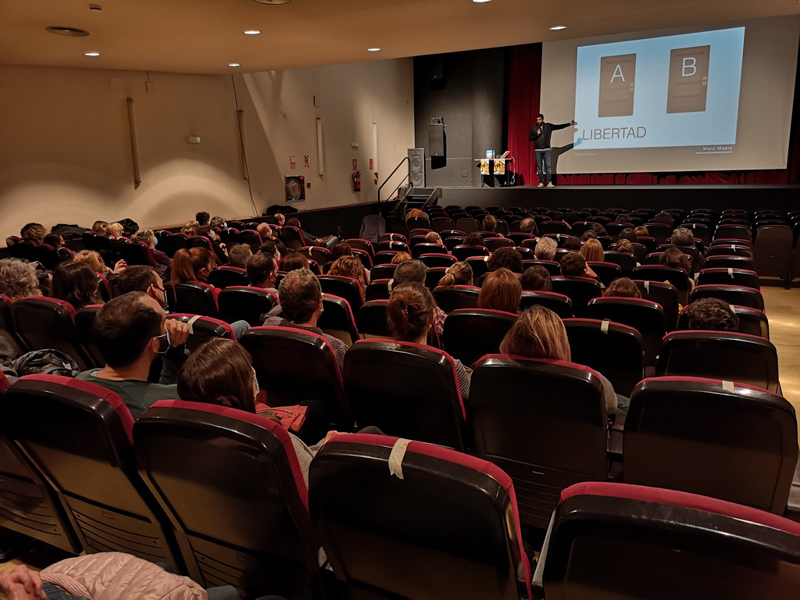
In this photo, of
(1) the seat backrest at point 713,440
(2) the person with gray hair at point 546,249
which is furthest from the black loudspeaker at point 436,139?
(1) the seat backrest at point 713,440

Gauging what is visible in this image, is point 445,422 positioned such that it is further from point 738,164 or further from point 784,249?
point 738,164

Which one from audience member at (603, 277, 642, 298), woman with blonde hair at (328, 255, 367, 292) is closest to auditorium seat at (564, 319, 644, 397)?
audience member at (603, 277, 642, 298)

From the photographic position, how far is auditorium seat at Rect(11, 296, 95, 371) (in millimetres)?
2803

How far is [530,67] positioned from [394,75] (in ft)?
12.0

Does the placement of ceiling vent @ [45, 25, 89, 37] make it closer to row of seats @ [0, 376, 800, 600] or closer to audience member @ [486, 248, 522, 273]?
audience member @ [486, 248, 522, 273]

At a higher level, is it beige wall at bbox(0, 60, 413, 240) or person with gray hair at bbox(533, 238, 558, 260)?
beige wall at bbox(0, 60, 413, 240)

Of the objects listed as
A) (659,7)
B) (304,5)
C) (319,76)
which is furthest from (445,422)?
(319,76)

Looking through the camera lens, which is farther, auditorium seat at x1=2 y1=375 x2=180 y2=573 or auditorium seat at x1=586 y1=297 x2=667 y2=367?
auditorium seat at x1=586 y1=297 x2=667 y2=367

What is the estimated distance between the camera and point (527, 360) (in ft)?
6.09

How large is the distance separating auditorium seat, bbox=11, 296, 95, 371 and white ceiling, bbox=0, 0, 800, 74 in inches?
127

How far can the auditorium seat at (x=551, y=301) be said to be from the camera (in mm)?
3152

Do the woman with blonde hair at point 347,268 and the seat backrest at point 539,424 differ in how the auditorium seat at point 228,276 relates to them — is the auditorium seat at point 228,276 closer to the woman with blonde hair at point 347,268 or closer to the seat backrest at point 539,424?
the woman with blonde hair at point 347,268

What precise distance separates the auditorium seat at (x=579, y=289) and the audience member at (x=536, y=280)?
0.32m

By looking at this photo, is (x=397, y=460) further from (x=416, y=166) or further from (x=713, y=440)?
(x=416, y=166)
